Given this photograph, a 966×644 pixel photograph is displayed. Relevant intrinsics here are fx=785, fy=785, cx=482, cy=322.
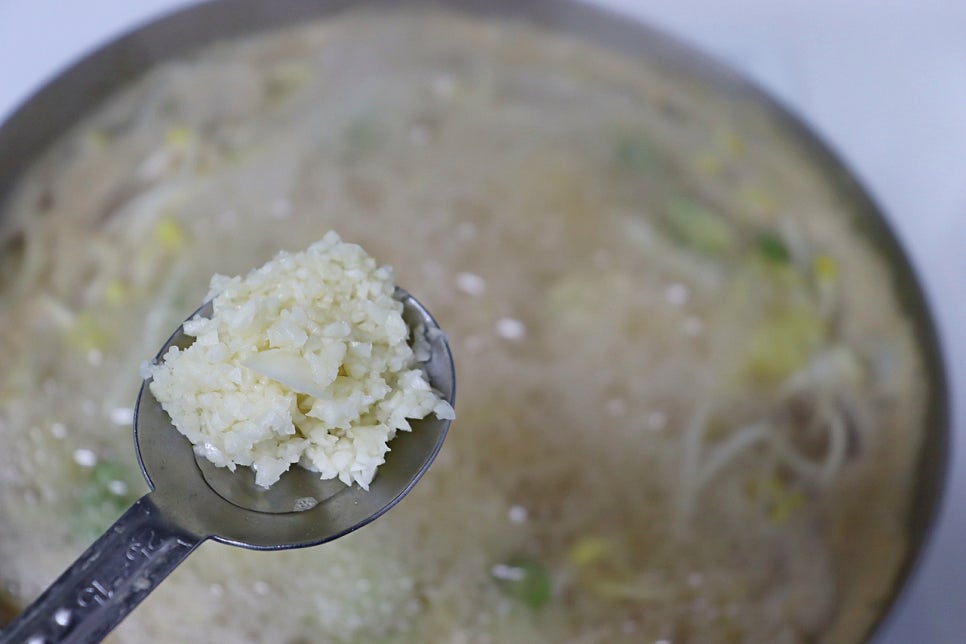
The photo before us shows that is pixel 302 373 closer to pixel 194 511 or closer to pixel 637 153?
pixel 194 511

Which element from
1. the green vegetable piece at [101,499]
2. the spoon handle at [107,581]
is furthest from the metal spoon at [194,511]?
the green vegetable piece at [101,499]

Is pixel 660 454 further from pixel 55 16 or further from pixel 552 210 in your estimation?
pixel 55 16

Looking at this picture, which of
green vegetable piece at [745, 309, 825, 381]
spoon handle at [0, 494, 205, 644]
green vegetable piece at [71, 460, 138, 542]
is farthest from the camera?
green vegetable piece at [745, 309, 825, 381]

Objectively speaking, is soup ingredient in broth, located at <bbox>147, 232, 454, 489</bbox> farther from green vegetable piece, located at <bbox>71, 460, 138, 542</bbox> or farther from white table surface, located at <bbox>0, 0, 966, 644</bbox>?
white table surface, located at <bbox>0, 0, 966, 644</bbox>

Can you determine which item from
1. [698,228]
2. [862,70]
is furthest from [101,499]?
[862,70]

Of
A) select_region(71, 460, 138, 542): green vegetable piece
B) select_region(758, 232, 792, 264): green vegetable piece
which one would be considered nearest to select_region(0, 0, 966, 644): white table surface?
select_region(758, 232, 792, 264): green vegetable piece

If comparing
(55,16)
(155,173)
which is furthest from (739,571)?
(55,16)
